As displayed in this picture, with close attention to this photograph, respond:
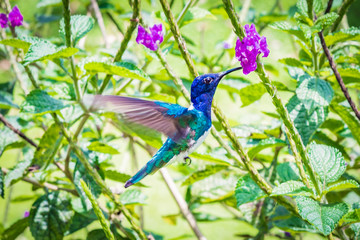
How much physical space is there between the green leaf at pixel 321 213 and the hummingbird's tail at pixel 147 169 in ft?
1.37

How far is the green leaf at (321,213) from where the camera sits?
2.89 feet

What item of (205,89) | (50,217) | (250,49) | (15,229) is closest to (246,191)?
(205,89)

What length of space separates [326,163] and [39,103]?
32.7 inches

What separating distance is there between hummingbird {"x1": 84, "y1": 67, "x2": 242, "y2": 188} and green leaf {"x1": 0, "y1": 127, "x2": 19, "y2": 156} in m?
0.68

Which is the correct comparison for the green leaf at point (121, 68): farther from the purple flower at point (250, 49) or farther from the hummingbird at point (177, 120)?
the purple flower at point (250, 49)

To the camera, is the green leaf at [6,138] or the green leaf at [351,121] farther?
the green leaf at [6,138]

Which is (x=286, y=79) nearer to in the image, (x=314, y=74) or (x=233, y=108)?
(x=233, y=108)

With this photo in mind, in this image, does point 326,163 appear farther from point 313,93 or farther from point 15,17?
point 15,17

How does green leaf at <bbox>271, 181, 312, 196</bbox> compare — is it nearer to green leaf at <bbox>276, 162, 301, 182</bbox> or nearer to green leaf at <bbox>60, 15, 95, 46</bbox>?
green leaf at <bbox>276, 162, 301, 182</bbox>

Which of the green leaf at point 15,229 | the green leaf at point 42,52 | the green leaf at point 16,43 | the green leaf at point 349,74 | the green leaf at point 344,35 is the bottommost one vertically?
the green leaf at point 349,74

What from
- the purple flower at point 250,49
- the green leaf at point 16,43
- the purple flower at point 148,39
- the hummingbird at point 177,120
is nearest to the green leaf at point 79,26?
the green leaf at point 16,43

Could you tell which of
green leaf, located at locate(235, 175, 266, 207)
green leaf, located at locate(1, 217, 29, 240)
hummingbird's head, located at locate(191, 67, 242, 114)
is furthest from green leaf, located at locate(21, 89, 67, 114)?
green leaf, located at locate(1, 217, 29, 240)

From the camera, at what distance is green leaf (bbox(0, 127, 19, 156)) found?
1.58 metres

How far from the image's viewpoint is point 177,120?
1.15 m
